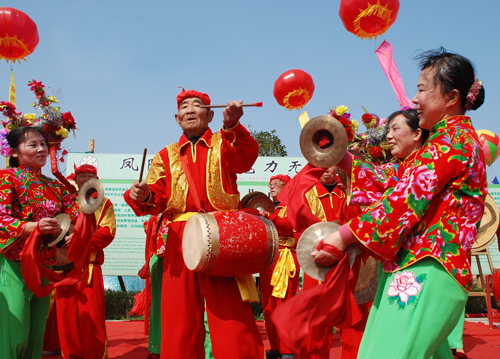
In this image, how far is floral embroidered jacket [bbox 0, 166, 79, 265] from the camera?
3.40 m

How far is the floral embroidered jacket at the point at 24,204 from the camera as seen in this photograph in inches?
134

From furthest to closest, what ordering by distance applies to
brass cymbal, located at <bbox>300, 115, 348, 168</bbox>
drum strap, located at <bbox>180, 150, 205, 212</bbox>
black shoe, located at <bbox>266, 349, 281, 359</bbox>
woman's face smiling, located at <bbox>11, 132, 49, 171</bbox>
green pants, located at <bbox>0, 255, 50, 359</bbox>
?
black shoe, located at <bbox>266, 349, 281, 359</bbox> < woman's face smiling, located at <bbox>11, 132, 49, 171</bbox> < green pants, located at <bbox>0, 255, 50, 359</bbox> < drum strap, located at <bbox>180, 150, 205, 212</bbox> < brass cymbal, located at <bbox>300, 115, 348, 168</bbox>

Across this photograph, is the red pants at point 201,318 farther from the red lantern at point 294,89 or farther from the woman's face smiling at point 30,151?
the red lantern at point 294,89

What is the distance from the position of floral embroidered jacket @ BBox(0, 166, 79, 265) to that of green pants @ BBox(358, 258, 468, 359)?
2.68 m

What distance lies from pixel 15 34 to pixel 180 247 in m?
3.80

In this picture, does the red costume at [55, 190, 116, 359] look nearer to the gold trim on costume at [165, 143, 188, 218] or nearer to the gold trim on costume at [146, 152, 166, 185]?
the gold trim on costume at [146, 152, 166, 185]

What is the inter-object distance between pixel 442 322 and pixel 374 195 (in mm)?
758

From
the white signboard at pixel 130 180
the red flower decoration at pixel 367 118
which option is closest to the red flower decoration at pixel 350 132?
the red flower decoration at pixel 367 118

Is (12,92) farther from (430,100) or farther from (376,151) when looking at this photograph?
(430,100)

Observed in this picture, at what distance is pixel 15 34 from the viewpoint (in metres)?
5.39

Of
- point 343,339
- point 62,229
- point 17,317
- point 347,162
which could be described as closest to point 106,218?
point 62,229

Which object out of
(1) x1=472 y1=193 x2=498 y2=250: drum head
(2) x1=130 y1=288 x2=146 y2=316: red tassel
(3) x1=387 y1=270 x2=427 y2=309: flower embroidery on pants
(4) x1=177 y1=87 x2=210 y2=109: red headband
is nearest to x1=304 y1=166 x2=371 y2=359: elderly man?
(3) x1=387 y1=270 x2=427 y2=309: flower embroidery on pants

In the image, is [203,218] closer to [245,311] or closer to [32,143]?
[245,311]

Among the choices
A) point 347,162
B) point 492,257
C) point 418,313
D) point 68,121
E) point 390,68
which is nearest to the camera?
point 418,313
